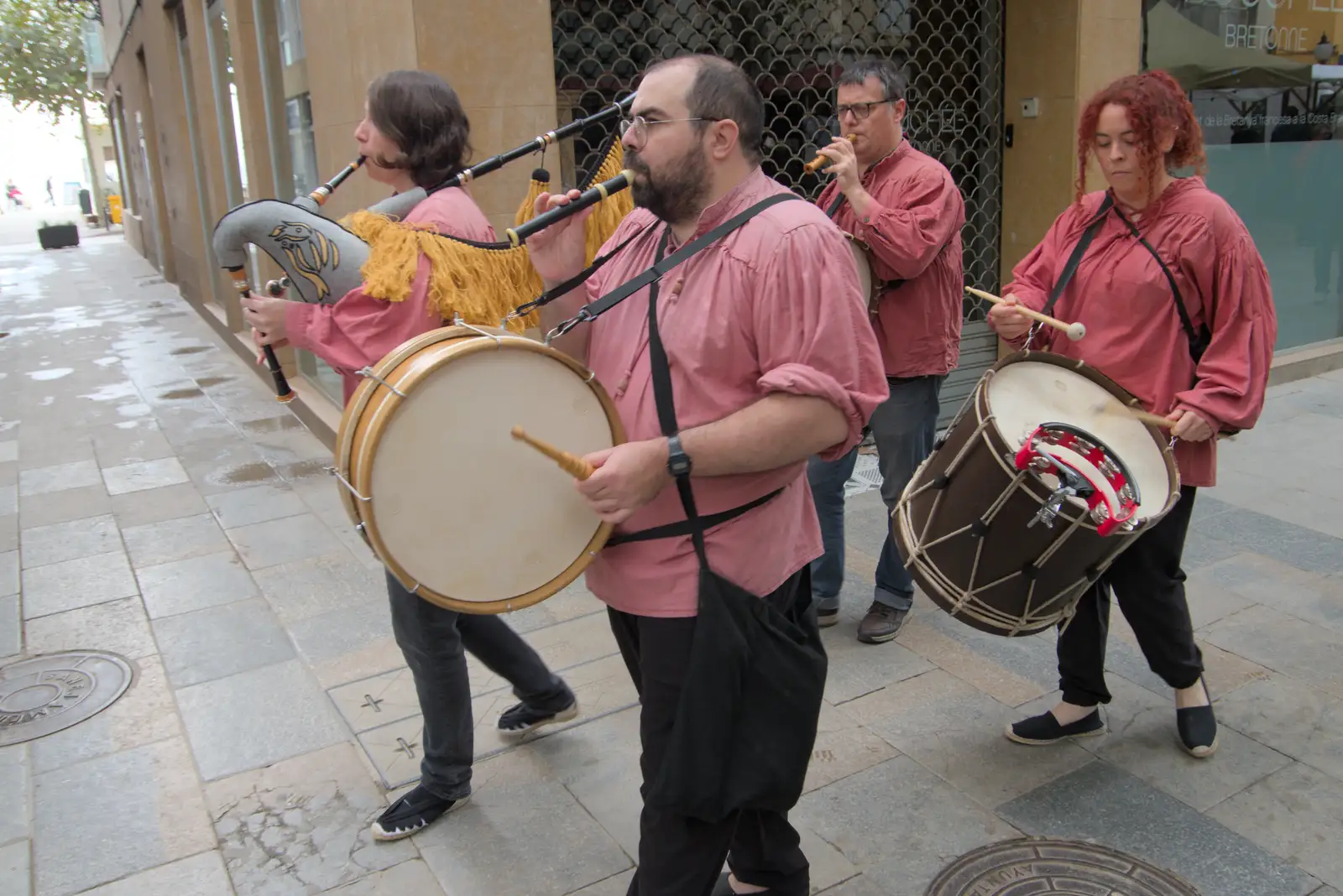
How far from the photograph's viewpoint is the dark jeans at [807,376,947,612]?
379 centimetres

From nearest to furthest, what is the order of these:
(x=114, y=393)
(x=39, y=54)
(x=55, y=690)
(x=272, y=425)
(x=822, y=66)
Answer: (x=55, y=690) < (x=822, y=66) < (x=272, y=425) < (x=114, y=393) < (x=39, y=54)

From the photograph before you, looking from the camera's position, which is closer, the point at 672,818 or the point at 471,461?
the point at 471,461

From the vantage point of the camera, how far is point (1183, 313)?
9.22ft

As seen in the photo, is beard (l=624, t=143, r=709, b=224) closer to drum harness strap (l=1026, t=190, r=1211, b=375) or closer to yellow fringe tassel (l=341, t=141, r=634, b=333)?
yellow fringe tassel (l=341, t=141, r=634, b=333)

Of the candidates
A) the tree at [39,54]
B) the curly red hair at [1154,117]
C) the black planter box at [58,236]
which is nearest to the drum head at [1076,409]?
the curly red hair at [1154,117]

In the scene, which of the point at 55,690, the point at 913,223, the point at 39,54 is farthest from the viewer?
the point at 39,54

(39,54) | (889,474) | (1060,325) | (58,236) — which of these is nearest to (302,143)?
(889,474)

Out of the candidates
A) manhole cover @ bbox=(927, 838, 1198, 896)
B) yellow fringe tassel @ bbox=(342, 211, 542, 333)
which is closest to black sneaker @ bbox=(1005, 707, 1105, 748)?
manhole cover @ bbox=(927, 838, 1198, 896)

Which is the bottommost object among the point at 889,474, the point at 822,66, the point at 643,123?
the point at 889,474

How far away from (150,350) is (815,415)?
1055 centimetres

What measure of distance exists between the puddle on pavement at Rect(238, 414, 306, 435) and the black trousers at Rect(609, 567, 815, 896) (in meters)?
5.71

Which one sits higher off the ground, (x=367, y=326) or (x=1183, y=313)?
(x=367, y=326)

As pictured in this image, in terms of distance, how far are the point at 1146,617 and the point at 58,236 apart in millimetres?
28193

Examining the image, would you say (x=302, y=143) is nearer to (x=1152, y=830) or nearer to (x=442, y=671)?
(x=442, y=671)
